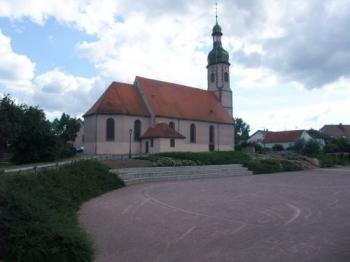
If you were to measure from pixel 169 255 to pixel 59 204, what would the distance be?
5762 millimetres

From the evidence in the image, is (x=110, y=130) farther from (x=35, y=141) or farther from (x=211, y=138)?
(x=211, y=138)

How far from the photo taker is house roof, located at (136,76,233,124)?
154 feet

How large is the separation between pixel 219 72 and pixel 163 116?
611 inches

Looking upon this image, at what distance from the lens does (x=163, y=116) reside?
150 ft

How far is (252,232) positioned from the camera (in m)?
10.2

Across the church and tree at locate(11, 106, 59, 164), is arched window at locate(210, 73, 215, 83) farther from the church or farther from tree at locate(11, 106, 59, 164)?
tree at locate(11, 106, 59, 164)

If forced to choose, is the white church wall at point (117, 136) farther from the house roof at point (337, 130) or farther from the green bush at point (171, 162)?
the house roof at point (337, 130)

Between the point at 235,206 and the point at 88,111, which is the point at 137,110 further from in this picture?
the point at 235,206

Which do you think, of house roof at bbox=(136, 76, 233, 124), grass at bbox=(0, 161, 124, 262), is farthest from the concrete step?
grass at bbox=(0, 161, 124, 262)

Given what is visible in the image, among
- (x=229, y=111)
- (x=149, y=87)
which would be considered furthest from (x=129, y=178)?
(x=229, y=111)

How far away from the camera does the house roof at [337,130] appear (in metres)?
97.4

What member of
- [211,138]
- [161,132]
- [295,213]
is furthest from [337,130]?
[295,213]

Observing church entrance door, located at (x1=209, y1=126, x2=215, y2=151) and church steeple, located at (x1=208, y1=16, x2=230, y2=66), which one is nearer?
church entrance door, located at (x1=209, y1=126, x2=215, y2=151)

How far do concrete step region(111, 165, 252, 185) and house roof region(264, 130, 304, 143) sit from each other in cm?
5260
